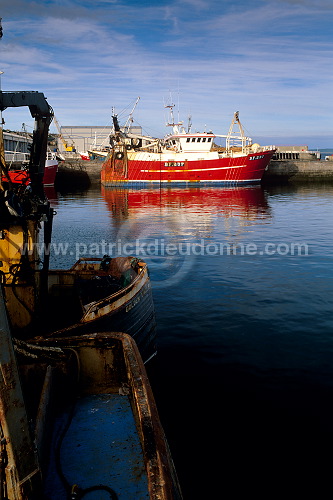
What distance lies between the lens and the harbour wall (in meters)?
71.8

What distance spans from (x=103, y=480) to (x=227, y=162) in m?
61.0

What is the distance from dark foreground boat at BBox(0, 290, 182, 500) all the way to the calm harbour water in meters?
1.94

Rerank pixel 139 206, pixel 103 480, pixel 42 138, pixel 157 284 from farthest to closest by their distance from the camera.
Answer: pixel 139 206, pixel 157 284, pixel 42 138, pixel 103 480

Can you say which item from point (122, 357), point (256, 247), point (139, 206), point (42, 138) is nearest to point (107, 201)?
point (139, 206)

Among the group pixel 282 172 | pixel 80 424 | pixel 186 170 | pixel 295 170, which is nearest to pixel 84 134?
pixel 186 170

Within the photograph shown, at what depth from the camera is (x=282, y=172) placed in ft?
239

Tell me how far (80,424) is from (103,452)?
2.24ft

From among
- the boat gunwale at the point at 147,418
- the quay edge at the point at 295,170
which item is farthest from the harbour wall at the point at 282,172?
the boat gunwale at the point at 147,418

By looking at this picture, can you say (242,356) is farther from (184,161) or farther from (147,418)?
(184,161)

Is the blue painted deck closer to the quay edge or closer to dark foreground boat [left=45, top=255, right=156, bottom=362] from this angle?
dark foreground boat [left=45, top=255, right=156, bottom=362]

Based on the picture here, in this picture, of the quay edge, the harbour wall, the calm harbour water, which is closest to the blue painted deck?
the calm harbour water

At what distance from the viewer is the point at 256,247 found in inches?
907

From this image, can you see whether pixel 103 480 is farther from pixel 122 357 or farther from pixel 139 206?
pixel 139 206

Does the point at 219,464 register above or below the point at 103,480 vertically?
below
